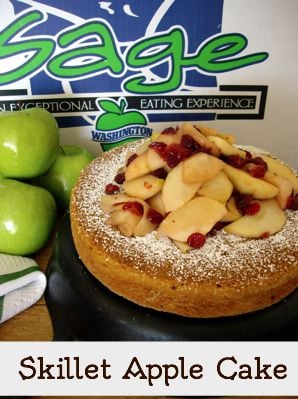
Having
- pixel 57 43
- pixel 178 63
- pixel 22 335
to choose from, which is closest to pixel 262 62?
pixel 178 63

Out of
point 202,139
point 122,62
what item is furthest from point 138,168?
point 122,62

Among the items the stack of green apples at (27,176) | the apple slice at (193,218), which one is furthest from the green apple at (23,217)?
the apple slice at (193,218)

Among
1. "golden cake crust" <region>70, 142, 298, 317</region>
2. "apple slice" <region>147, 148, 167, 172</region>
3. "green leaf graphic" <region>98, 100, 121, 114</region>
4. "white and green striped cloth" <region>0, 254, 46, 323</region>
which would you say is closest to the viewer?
"golden cake crust" <region>70, 142, 298, 317</region>

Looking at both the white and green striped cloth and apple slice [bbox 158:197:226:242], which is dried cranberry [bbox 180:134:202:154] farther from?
the white and green striped cloth

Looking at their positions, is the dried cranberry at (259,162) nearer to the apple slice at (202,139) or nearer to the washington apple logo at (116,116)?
the apple slice at (202,139)

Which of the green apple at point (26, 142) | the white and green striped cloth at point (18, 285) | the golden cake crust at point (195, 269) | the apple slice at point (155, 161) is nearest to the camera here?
the golden cake crust at point (195, 269)

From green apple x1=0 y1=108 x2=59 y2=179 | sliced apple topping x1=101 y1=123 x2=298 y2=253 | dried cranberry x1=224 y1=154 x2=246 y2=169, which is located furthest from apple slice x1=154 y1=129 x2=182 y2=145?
green apple x1=0 y1=108 x2=59 y2=179

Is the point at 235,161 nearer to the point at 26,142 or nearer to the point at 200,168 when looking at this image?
the point at 200,168
